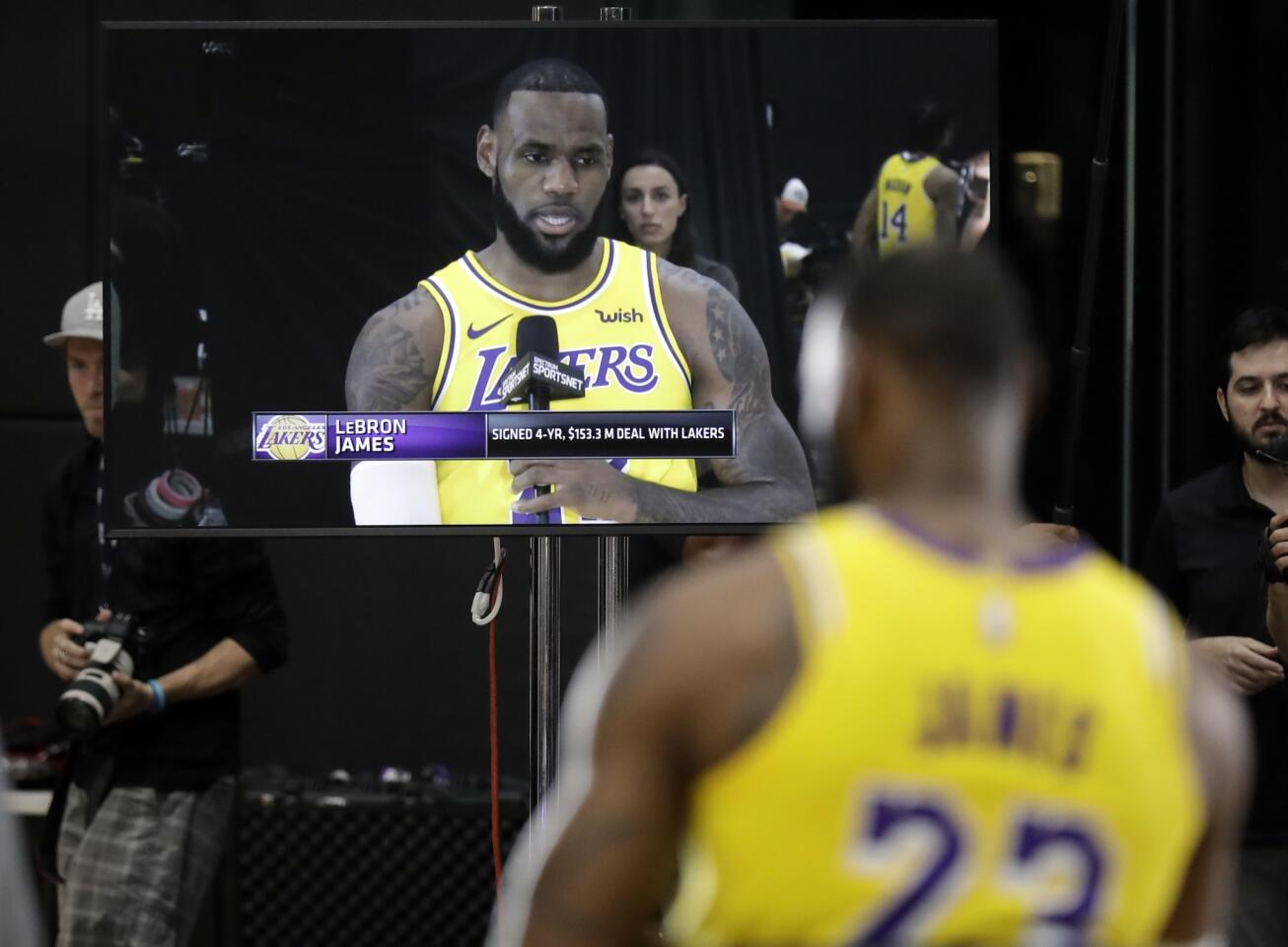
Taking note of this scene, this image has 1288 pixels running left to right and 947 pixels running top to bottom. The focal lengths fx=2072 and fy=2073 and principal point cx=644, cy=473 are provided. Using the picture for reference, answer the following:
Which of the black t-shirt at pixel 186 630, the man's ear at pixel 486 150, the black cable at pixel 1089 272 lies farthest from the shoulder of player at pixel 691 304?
the black t-shirt at pixel 186 630

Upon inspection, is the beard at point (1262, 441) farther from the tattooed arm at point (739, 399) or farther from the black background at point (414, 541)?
the black background at point (414, 541)

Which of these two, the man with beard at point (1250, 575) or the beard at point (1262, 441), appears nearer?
the man with beard at point (1250, 575)

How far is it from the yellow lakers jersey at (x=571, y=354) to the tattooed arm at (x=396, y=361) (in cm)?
2

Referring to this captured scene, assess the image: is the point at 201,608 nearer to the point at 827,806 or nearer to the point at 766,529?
the point at 766,529

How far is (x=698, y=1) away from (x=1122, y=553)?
2.06 m

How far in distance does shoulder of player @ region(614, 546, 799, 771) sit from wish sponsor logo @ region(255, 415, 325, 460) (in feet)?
7.62

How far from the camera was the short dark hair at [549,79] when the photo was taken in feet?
13.1

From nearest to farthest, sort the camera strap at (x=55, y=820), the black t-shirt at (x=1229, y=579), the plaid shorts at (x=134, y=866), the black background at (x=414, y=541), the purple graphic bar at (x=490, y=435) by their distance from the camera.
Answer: the purple graphic bar at (x=490, y=435) → the black t-shirt at (x=1229, y=579) → the plaid shorts at (x=134, y=866) → the camera strap at (x=55, y=820) → the black background at (x=414, y=541)

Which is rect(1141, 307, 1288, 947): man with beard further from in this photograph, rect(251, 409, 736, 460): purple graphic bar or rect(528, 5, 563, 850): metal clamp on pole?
rect(528, 5, 563, 850): metal clamp on pole

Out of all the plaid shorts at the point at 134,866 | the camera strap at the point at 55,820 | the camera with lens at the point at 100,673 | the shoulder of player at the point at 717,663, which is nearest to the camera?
the shoulder of player at the point at 717,663

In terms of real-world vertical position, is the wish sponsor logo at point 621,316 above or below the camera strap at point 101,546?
above

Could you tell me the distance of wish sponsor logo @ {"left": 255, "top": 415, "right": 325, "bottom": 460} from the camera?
395 centimetres

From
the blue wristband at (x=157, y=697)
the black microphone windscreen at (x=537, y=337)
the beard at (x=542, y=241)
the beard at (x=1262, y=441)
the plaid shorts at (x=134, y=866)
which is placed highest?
the beard at (x=542, y=241)

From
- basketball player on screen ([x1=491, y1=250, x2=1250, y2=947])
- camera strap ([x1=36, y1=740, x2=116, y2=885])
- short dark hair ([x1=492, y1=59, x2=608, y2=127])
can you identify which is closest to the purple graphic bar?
short dark hair ([x1=492, y1=59, x2=608, y2=127])
